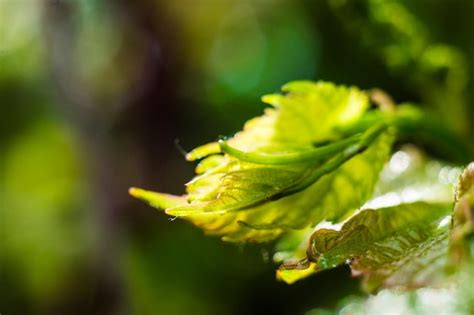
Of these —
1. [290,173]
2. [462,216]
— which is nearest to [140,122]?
[290,173]

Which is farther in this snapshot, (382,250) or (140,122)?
(140,122)

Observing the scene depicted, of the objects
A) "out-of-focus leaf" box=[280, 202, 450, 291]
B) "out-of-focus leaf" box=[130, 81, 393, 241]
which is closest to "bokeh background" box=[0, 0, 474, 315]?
"out-of-focus leaf" box=[130, 81, 393, 241]

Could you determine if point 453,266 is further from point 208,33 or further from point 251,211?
point 208,33

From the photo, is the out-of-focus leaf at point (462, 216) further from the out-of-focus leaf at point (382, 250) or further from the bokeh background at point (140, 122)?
the bokeh background at point (140, 122)

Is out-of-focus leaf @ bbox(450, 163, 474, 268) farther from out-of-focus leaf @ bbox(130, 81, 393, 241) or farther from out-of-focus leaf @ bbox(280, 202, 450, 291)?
out-of-focus leaf @ bbox(130, 81, 393, 241)

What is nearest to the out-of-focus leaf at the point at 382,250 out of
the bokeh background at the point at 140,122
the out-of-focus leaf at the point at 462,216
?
the out-of-focus leaf at the point at 462,216

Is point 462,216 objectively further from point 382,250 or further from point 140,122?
point 140,122
